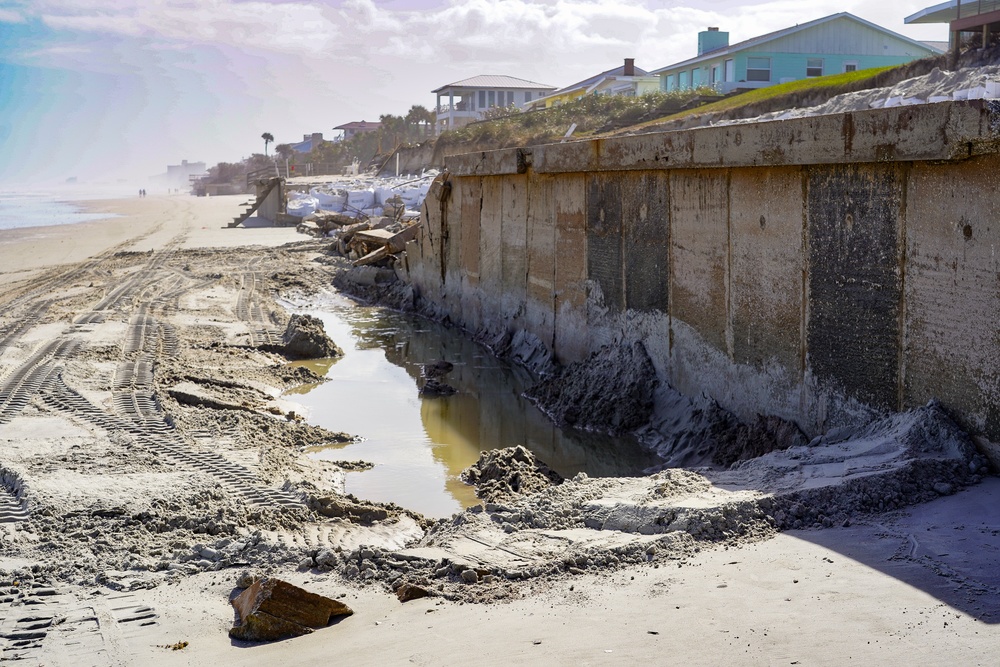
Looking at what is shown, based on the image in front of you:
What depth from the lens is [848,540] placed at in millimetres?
4359

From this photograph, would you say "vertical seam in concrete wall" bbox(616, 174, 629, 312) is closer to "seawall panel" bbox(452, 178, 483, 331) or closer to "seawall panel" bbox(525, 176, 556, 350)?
"seawall panel" bbox(525, 176, 556, 350)

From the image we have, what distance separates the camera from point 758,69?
39781 millimetres

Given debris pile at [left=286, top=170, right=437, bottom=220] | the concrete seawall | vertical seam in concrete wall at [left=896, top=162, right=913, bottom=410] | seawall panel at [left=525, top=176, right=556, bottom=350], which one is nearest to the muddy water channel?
seawall panel at [left=525, top=176, right=556, bottom=350]

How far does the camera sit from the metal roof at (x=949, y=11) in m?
26.9

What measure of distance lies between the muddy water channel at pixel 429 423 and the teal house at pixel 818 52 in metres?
30.3

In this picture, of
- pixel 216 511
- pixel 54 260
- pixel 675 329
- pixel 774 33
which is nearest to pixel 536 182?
pixel 675 329

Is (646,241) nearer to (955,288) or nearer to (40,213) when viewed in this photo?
(955,288)

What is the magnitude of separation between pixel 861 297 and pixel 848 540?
2.24 m

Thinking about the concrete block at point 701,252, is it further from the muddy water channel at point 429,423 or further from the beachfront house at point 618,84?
the beachfront house at point 618,84

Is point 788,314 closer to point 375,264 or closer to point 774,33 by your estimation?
point 375,264

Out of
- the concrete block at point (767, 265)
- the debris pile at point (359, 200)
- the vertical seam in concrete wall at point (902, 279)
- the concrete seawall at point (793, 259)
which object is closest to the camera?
the concrete seawall at point (793, 259)

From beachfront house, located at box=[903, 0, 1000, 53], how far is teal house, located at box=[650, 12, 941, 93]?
9572 millimetres

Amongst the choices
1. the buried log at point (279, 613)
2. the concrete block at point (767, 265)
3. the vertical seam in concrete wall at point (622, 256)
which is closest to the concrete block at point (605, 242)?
the vertical seam in concrete wall at point (622, 256)

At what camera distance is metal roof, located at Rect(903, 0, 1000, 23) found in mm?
26875
